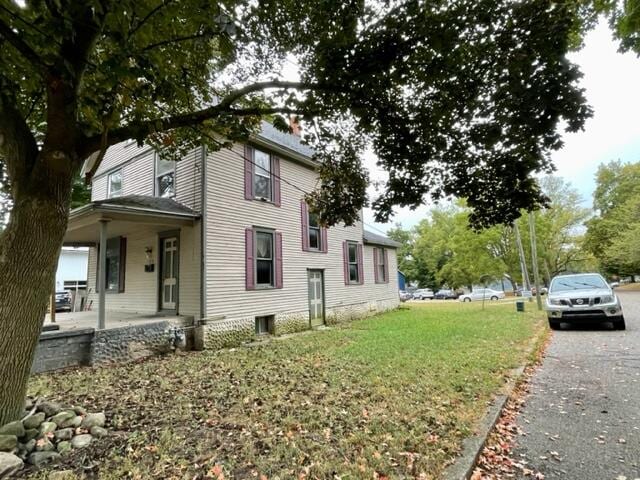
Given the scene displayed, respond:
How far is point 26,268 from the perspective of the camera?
3.05 metres

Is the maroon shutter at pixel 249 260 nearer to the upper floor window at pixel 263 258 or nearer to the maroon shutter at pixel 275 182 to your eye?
the upper floor window at pixel 263 258

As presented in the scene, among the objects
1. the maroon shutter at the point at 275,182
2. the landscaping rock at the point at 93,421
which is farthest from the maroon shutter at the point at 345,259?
the landscaping rock at the point at 93,421

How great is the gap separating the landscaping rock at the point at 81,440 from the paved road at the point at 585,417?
3.81m

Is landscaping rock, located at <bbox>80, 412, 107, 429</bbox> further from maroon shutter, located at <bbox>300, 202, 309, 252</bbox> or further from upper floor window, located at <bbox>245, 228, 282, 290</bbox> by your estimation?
maroon shutter, located at <bbox>300, 202, 309, 252</bbox>

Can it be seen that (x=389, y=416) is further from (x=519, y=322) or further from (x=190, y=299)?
(x=519, y=322)

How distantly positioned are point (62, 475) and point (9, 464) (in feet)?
1.47

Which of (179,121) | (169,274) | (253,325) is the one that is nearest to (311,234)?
(253,325)

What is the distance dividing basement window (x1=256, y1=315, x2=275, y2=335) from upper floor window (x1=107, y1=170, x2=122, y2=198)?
20.2 feet

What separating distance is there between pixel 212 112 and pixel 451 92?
2.89 meters

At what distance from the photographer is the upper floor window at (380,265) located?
15.3 m

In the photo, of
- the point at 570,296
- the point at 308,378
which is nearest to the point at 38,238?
the point at 308,378

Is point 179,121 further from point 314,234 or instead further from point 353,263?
point 353,263

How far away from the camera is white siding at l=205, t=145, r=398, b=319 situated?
8.23 meters

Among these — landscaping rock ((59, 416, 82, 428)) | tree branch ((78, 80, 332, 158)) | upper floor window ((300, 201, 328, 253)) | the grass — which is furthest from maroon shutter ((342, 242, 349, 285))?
landscaping rock ((59, 416, 82, 428))
